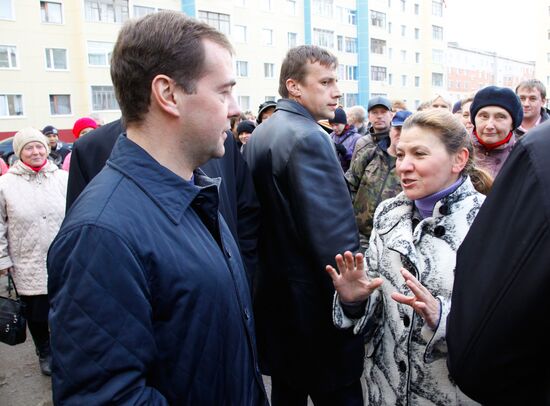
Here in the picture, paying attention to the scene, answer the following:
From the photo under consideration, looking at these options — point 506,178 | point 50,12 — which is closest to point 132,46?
point 506,178

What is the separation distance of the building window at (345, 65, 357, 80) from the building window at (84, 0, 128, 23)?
71.5ft

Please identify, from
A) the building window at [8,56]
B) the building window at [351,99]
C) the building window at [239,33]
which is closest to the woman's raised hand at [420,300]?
the building window at [8,56]

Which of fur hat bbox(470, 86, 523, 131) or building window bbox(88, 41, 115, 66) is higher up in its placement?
building window bbox(88, 41, 115, 66)

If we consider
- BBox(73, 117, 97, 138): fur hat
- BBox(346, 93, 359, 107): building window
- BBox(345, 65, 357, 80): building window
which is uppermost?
BBox(345, 65, 357, 80): building window

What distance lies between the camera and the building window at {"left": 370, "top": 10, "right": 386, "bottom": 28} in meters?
46.1

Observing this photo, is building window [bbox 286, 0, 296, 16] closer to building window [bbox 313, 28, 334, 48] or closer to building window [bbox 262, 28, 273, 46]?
building window [bbox 313, 28, 334, 48]

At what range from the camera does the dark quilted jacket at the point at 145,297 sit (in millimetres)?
1152

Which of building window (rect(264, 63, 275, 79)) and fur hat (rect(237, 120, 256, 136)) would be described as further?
building window (rect(264, 63, 275, 79))

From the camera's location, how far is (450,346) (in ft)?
4.13

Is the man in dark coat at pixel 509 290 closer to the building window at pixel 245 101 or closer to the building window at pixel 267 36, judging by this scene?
the building window at pixel 245 101

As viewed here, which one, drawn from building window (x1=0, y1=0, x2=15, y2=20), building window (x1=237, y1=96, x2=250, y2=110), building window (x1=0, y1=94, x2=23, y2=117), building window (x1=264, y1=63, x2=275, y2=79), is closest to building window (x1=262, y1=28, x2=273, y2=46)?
building window (x1=264, y1=63, x2=275, y2=79)

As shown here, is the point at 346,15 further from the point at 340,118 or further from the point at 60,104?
the point at 340,118

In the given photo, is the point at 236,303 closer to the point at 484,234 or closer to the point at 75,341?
the point at 75,341

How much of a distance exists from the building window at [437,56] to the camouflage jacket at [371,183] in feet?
178
